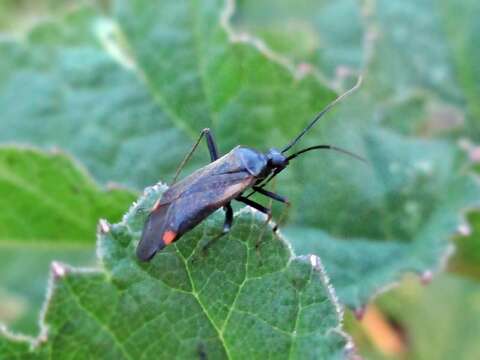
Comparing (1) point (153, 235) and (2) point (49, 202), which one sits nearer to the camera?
(1) point (153, 235)

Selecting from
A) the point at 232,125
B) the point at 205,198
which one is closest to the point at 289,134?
the point at 232,125

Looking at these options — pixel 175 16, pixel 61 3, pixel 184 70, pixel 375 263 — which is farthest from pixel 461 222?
pixel 61 3

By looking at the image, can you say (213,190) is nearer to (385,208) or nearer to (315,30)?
(385,208)

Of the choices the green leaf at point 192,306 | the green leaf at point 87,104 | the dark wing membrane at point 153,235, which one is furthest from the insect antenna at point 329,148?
the green leaf at point 192,306

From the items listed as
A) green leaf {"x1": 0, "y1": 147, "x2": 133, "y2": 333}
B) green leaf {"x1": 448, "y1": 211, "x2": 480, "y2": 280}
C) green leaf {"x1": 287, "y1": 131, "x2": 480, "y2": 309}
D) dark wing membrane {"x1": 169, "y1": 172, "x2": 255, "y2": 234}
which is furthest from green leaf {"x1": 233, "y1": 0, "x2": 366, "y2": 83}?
green leaf {"x1": 0, "y1": 147, "x2": 133, "y2": 333}

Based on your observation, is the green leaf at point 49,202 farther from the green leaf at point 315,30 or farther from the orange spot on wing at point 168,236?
the green leaf at point 315,30

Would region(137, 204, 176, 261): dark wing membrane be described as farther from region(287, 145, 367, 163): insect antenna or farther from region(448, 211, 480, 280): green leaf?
region(448, 211, 480, 280): green leaf

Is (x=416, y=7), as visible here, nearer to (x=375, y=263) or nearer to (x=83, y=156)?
(x=375, y=263)

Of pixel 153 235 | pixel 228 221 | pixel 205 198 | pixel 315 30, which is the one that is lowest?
pixel 153 235
